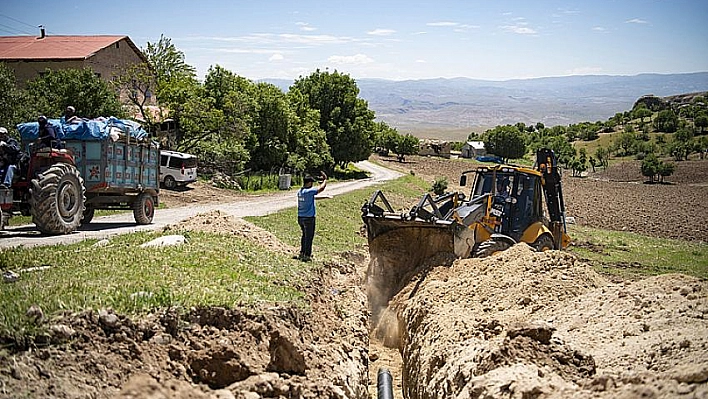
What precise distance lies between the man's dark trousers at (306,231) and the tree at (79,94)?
75.5ft

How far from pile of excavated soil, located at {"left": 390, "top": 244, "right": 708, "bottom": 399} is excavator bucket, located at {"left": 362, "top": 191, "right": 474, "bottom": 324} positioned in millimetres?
916

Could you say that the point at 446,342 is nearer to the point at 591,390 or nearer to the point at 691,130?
the point at 591,390

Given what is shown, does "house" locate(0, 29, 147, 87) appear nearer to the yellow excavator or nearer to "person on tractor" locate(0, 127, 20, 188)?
"person on tractor" locate(0, 127, 20, 188)

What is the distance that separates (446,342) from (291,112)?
3722 cm

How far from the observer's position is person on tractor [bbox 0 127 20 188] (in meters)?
13.1

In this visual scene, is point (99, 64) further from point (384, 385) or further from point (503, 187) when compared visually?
point (384, 385)

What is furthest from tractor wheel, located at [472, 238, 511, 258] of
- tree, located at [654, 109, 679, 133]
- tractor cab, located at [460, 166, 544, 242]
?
tree, located at [654, 109, 679, 133]

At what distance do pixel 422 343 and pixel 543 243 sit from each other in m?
6.67

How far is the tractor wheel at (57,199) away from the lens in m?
13.2

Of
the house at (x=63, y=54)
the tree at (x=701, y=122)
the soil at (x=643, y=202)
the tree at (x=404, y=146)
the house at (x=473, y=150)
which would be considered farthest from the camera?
the house at (x=473, y=150)

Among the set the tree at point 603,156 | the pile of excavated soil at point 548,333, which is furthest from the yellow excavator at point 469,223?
the tree at point 603,156

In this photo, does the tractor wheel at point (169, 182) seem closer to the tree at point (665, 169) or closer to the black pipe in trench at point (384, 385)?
the black pipe in trench at point (384, 385)

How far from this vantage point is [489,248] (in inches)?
566

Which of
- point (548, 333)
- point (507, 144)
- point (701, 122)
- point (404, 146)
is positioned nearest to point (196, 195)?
point (548, 333)
